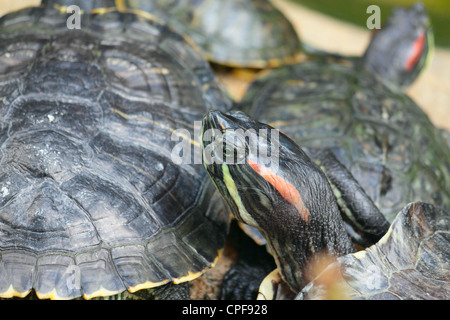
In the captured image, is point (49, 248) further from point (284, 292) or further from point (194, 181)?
point (284, 292)

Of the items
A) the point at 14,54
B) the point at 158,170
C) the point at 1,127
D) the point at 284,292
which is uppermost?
the point at 14,54

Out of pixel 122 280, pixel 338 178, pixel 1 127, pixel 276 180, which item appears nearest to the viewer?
pixel 276 180

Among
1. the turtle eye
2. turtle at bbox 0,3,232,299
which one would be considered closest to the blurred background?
turtle at bbox 0,3,232,299

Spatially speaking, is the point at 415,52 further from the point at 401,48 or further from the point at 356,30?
the point at 356,30

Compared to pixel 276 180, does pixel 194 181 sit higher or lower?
lower

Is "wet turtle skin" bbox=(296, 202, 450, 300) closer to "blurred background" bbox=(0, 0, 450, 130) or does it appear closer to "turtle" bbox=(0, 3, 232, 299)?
"turtle" bbox=(0, 3, 232, 299)

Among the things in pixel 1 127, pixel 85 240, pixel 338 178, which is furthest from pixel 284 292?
pixel 1 127

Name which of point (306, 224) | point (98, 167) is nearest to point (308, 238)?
point (306, 224)
